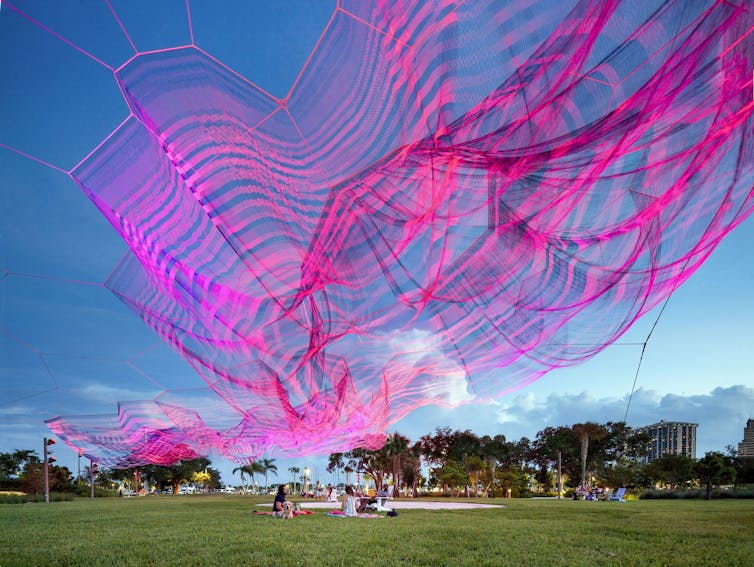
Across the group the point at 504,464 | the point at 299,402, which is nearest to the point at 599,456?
the point at 504,464

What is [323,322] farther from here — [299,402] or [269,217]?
[299,402]

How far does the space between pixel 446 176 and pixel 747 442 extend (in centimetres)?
7176

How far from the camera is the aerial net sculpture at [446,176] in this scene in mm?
5457

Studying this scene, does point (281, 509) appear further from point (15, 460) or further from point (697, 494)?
point (15, 460)

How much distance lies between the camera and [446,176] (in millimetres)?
6652

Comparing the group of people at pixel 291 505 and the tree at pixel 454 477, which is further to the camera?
the tree at pixel 454 477

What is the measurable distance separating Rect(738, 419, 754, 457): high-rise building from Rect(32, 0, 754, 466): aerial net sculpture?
A: 63.5m

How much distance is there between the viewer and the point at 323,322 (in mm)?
10742

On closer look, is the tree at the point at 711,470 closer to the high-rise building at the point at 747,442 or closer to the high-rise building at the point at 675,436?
the high-rise building at the point at 747,442

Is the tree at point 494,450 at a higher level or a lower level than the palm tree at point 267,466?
higher

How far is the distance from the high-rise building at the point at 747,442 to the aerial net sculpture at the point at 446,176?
6350cm

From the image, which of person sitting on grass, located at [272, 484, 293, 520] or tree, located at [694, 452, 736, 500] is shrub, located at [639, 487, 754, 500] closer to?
tree, located at [694, 452, 736, 500]

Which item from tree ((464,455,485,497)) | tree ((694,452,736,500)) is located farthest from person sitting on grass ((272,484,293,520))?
tree ((464,455,485,497))

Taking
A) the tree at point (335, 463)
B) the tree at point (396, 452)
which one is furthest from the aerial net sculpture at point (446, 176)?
the tree at point (335, 463)
